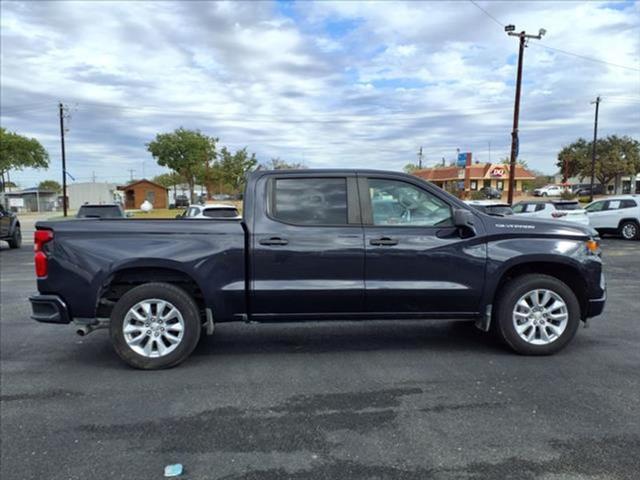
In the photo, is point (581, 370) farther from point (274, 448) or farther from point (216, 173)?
point (216, 173)

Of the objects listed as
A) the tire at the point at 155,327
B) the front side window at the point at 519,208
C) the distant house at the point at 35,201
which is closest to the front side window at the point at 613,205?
the front side window at the point at 519,208

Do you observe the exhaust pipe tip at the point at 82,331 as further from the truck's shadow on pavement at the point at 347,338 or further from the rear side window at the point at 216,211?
the rear side window at the point at 216,211

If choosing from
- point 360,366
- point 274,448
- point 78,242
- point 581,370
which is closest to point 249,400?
point 274,448

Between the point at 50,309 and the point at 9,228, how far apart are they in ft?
45.9

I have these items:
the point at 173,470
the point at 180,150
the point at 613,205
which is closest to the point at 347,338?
the point at 173,470

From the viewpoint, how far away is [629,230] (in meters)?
18.0

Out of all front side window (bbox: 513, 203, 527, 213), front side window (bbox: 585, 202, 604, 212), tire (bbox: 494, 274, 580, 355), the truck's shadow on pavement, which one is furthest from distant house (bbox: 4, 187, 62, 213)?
tire (bbox: 494, 274, 580, 355)

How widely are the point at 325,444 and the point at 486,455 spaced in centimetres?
100

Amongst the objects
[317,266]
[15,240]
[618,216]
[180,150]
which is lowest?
[15,240]

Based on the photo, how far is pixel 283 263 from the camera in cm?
472

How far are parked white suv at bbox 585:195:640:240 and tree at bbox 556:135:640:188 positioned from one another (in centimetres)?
4985

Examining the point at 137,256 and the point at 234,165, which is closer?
the point at 137,256

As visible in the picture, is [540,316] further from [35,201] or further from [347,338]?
[35,201]

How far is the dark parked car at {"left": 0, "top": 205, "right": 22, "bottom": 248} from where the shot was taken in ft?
52.2
